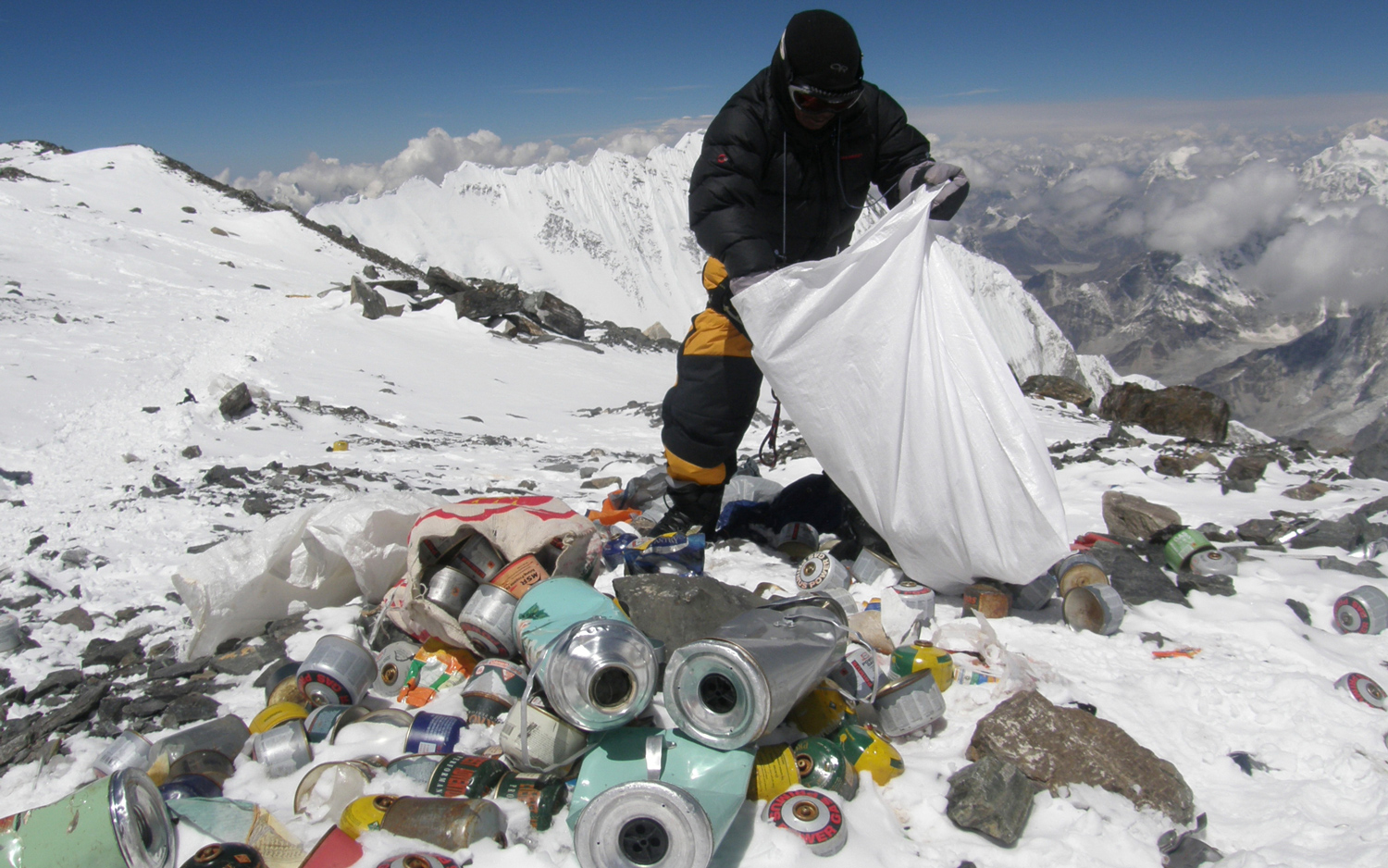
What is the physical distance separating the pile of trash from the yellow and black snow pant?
648mm

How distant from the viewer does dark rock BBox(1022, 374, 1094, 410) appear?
424 inches

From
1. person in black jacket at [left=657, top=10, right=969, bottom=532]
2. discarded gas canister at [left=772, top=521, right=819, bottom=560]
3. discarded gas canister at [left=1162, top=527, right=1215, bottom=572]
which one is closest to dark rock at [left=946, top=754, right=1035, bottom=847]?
discarded gas canister at [left=772, top=521, right=819, bottom=560]

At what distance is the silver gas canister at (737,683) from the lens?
5.53 feet

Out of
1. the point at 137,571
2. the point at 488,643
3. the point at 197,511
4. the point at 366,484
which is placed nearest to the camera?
the point at 488,643

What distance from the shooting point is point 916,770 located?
1.98 meters

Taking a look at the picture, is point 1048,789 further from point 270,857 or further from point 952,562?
point 270,857

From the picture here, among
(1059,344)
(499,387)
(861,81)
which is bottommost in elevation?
(1059,344)

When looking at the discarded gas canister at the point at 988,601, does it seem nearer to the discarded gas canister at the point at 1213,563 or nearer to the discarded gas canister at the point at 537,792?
the discarded gas canister at the point at 1213,563

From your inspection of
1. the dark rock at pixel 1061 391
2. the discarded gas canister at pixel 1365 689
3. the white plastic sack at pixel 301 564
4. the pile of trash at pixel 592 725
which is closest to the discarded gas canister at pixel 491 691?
the pile of trash at pixel 592 725

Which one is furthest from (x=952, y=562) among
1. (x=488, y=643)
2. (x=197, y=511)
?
(x=197, y=511)

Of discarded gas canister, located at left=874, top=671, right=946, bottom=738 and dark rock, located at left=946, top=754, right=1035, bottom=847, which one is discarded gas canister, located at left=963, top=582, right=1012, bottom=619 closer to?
discarded gas canister, located at left=874, top=671, right=946, bottom=738

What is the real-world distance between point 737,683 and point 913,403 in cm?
137

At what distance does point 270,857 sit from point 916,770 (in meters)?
1.56

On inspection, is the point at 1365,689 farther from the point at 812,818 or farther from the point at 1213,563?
the point at 812,818
